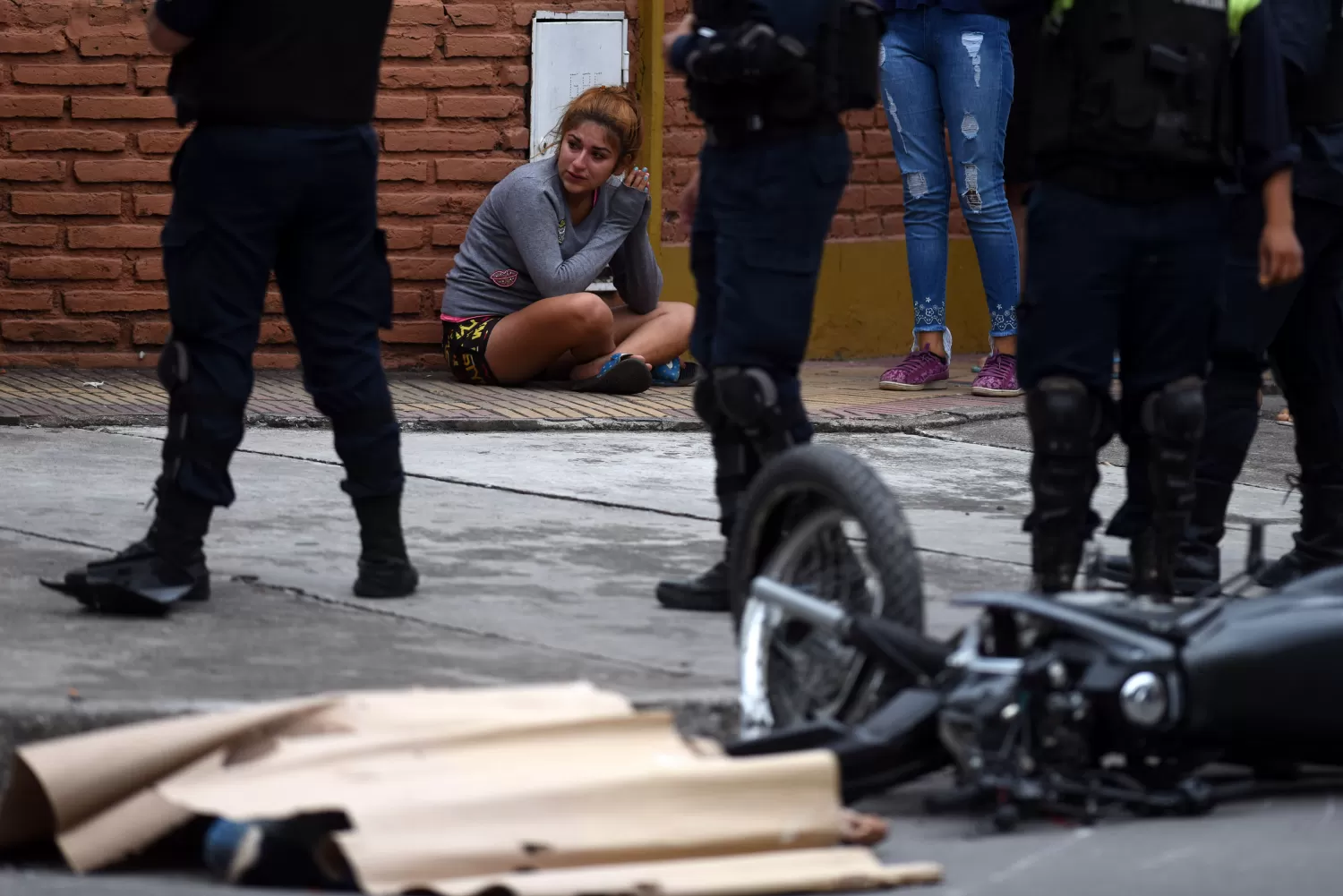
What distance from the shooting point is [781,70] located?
4512mm

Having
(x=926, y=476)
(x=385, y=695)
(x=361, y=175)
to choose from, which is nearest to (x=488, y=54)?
(x=926, y=476)

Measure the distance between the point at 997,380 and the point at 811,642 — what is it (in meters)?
4.52

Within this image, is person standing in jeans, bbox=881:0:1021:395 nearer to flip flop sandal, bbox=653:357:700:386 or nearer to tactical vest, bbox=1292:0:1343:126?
flip flop sandal, bbox=653:357:700:386

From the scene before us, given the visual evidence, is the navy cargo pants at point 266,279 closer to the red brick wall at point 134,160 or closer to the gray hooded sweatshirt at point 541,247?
the gray hooded sweatshirt at point 541,247

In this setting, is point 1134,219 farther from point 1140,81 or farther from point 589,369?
point 589,369

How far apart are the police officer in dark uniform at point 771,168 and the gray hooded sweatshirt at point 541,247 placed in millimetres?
3177

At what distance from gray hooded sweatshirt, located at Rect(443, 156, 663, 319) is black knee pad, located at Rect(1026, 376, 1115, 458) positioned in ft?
12.3

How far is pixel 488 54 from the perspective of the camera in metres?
8.42

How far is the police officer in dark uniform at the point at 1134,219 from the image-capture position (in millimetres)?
4180

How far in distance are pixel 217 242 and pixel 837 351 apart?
5.02 metres

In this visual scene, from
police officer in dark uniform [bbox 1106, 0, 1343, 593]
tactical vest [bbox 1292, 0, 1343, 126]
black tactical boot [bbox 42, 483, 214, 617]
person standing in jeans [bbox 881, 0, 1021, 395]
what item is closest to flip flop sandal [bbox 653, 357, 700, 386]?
person standing in jeans [bbox 881, 0, 1021, 395]

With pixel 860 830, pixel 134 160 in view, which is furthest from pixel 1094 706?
pixel 134 160

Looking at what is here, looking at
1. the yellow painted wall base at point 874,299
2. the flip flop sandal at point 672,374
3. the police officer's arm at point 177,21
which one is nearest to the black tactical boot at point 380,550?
the police officer's arm at point 177,21

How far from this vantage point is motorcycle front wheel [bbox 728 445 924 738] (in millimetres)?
3629
